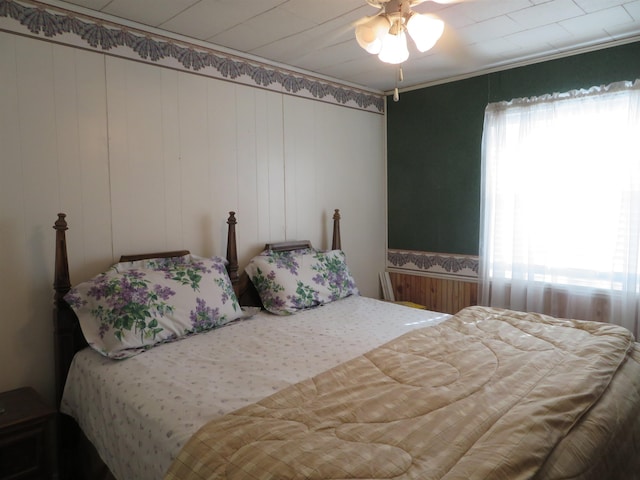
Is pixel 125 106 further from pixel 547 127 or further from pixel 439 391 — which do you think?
pixel 547 127

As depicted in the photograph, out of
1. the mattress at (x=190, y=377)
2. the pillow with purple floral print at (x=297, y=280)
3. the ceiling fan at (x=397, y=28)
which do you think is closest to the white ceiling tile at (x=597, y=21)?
the ceiling fan at (x=397, y=28)

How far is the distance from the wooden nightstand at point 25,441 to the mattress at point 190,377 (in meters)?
0.15

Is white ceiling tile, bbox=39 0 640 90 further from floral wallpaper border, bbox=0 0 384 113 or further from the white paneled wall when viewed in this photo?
the white paneled wall

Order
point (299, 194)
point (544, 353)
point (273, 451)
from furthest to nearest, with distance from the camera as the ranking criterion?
point (299, 194) → point (544, 353) → point (273, 451)

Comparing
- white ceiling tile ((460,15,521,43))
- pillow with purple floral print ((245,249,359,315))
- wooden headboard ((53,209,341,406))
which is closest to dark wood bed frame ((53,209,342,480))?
wooden headboard ((53,209,341,406))

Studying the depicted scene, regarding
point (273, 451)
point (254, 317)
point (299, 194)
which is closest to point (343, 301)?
point (254, 317)

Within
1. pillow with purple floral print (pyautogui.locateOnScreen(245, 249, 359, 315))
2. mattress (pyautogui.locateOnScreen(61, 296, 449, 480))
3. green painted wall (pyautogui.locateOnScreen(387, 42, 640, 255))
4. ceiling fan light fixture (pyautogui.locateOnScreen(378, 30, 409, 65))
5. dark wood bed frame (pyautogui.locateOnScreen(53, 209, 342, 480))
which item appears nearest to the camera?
mattress (pyautogui.locateOnScreen(61, 296, 449, 480))

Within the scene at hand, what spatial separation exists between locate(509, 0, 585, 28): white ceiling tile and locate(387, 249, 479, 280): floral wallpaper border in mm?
1700

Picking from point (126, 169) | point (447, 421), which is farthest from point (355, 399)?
point (126, 169)

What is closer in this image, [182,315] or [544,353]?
[544,353]

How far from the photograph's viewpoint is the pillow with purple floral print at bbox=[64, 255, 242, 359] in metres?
1.95

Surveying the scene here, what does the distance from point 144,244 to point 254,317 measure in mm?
753

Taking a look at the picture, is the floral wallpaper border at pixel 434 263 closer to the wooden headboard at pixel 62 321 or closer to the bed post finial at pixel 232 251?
the bed post finial at pixel 232 251

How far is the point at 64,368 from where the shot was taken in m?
2.06
